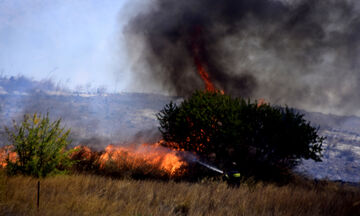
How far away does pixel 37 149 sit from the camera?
49.0ft

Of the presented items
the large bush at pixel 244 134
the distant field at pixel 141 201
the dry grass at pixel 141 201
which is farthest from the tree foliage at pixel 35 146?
the large bush at pixel 244 134

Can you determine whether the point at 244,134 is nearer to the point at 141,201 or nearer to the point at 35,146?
the point at 141,201

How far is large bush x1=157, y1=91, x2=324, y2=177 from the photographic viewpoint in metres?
28.6

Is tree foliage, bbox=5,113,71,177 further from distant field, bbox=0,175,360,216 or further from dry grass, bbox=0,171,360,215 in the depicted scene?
distant field, bbox=0,175,360,216

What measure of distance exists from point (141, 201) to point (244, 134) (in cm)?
1906

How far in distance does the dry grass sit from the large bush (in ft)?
44.3

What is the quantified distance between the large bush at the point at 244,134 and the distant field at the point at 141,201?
13445mm

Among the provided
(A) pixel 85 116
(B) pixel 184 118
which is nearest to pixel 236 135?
(B) pixel 184 118

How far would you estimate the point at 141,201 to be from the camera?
1212 centimetres

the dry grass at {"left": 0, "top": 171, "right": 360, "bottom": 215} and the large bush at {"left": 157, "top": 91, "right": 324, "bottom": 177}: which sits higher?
the large bush at {"left": 157, "top": 91, "right": 324, "bottom": 177}

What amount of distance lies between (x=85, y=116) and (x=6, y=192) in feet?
279

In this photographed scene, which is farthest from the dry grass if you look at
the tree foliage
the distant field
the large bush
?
the large bush

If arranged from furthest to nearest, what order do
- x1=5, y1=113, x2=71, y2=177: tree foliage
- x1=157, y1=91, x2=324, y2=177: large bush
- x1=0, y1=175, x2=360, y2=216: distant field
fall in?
x1=157, y1=91, x2=324, y2=177: large bush < x1=5, y1=113, x2=71, y2=177: tree foliage < x1=0, y1=175, x2=360, y2=216: distant field

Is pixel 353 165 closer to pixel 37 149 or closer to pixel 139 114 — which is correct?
pixel 139 114
